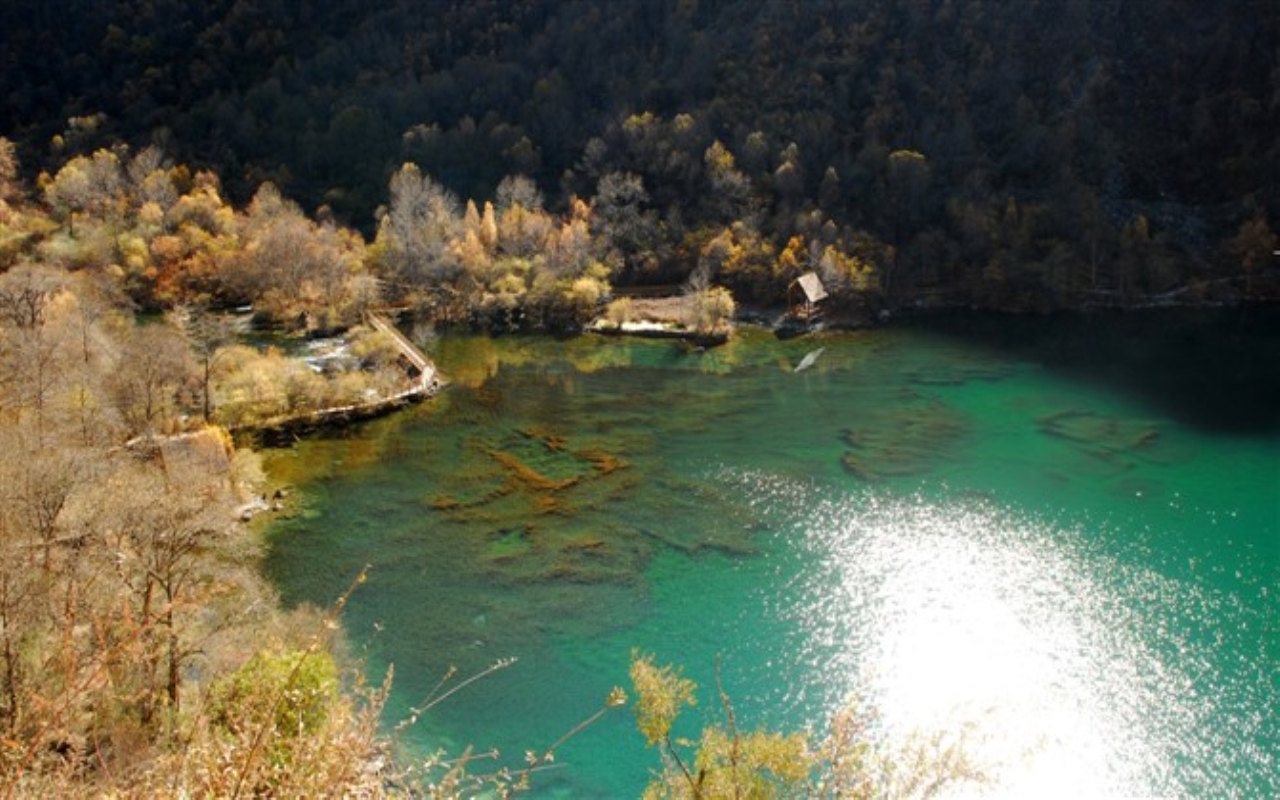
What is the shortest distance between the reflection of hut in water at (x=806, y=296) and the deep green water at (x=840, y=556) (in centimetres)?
1046

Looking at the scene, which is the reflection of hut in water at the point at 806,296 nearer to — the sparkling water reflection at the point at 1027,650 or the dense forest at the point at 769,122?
the dense forest at the point at 769,122

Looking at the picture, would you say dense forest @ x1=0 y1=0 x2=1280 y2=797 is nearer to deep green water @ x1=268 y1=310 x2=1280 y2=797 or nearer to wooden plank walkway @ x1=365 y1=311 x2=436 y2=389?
wooden plank walkway @ x1=365 y1=311 x2=436 y2=389

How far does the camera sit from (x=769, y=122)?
77812mm

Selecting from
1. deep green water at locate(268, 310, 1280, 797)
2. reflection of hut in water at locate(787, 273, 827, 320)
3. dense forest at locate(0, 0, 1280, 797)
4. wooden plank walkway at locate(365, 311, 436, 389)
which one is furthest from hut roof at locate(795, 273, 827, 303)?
wooden plank walkway at locate(365, 311, 436, 389)

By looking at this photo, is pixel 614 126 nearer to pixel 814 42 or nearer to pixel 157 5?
pixel 814 42

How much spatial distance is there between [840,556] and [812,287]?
3291 cm

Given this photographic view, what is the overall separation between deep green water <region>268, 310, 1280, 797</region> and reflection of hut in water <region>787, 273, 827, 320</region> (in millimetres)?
10457

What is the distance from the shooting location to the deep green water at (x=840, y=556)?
2556 centimetres

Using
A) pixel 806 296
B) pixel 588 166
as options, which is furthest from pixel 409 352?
pixel 588 166

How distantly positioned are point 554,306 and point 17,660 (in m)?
47.8

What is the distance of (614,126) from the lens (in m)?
79.3

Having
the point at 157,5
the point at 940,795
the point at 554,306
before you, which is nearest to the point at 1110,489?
the point at 940,795

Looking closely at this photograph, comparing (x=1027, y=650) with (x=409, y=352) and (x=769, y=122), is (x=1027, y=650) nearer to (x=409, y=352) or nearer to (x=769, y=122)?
(x=409, y=352)

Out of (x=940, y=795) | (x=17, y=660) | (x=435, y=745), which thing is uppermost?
(x=17, y=660)
